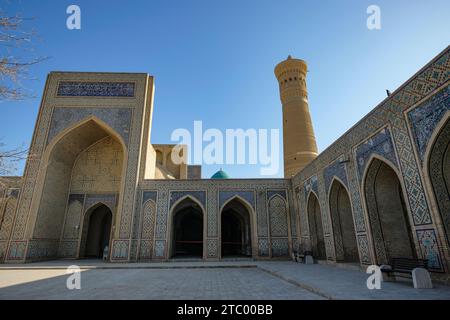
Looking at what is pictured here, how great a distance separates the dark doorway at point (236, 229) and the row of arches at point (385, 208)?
3.88 meters

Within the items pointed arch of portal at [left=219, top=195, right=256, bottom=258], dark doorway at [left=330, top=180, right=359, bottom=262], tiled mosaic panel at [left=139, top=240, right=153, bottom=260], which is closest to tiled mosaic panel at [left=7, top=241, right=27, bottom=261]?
tiled mosaic panel at [left=139, top=240, right=153, bottom=260]

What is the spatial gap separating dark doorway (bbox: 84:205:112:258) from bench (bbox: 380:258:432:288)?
38.2ft

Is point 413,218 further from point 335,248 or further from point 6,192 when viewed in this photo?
point 6,192

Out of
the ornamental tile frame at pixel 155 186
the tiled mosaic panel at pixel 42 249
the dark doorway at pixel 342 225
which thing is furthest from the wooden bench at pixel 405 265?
the tiled mosaic panel at pixel 42 249

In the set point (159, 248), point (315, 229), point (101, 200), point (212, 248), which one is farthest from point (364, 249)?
point (101, 200)

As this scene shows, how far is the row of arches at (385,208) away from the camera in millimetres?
4258

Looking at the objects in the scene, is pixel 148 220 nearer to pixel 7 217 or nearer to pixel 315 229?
pixel 7 217

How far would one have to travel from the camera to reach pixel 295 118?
16109 millimetres

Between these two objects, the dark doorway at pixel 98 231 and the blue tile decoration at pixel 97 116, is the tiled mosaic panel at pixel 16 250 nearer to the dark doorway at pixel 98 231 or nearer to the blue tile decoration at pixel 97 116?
the dark doorway at pixel 98 231

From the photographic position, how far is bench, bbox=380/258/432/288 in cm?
391

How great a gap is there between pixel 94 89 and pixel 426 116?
39.8ft
